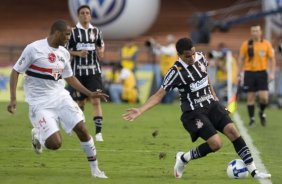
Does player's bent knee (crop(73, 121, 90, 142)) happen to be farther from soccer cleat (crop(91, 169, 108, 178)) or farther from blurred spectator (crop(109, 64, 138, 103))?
blurred spectator (crop(109, 64, 138, 103))

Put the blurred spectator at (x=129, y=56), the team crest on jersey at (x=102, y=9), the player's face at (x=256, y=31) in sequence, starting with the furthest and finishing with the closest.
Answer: the team crest on jersey at (x=102, y=9) < the blurred spectator at (x=129, y=56) < the player's face at (x=256, y=31)

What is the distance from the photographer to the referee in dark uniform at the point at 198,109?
1255 centimetres

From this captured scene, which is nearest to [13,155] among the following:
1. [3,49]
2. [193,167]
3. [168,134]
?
[193,167]

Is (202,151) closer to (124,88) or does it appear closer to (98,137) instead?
(98,137)

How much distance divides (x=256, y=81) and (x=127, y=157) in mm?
7030

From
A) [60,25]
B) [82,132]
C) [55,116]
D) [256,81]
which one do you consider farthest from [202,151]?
[256,81]

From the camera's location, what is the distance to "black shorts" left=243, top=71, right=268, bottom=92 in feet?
69.7

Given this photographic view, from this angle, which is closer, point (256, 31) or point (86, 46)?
point (86, 46)

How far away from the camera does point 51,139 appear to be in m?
12.7

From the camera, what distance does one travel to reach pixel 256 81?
69.9ft

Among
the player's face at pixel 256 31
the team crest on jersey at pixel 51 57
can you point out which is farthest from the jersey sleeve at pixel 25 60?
the player's face at pixel 256 31

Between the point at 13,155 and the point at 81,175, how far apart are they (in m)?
2.51

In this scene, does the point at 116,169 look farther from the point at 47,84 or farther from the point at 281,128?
the point at 281,128

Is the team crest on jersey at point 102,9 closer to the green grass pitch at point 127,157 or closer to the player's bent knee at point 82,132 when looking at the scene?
the green grass pitch at point 127,157
